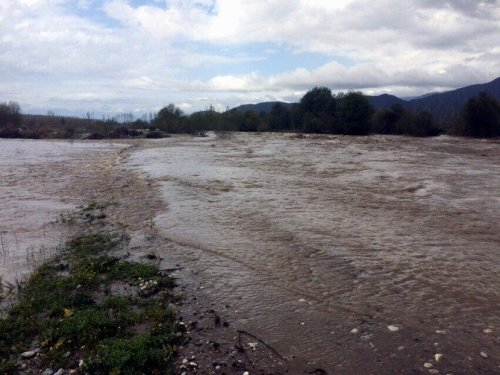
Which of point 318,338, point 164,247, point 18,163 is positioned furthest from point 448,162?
point 18,163

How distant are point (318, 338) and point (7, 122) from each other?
334 ft

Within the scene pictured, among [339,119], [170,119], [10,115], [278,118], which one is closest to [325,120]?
[339,119]

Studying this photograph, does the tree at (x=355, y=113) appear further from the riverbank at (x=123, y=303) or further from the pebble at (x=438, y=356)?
the pebble at (x=438, y=356)

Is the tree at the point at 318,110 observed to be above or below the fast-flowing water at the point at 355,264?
above

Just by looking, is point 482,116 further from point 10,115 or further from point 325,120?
point 10,115

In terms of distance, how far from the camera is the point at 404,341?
6.36 meters

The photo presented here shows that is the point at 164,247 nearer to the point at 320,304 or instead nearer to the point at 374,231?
the point at 320,304

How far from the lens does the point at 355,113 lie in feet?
240

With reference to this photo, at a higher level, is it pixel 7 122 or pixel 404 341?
pixel 7 122

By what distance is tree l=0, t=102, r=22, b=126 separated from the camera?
301 feet

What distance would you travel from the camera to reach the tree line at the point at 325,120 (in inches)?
2345

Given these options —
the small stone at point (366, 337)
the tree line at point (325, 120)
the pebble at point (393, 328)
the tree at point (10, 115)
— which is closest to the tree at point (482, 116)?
the tree line at point (325, 120)

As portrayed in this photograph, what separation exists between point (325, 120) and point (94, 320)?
78.0m

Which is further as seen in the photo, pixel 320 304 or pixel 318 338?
pixel 320 304
